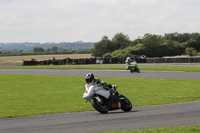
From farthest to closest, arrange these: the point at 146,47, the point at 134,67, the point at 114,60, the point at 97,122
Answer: the point at 146,47 → the point at 114,60 → the point at 134,67 → the point at 97,122

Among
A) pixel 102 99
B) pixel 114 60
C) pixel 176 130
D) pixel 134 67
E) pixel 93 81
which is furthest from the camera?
pixel 114 60

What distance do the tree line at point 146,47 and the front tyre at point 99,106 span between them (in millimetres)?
64393

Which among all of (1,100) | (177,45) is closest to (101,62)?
(177,45)

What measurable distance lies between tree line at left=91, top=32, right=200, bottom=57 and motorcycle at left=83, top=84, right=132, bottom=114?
63886 mm

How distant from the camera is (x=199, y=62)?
181ft

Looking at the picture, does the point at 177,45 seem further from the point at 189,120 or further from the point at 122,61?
the point at 189,120

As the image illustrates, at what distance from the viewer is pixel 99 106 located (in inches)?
485

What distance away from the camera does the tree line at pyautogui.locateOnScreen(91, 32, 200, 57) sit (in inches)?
3241

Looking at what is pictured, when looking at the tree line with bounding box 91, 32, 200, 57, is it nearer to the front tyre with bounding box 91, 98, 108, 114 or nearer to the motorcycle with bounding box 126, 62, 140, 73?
the motorcycle with bounding box 126, 62, 140, 73

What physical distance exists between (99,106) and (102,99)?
1.17 ft

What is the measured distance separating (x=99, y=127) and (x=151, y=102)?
6988 millimetres

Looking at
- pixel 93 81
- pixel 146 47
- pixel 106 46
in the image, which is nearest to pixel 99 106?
pixel 93 81

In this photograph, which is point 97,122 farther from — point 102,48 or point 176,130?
point 102,48

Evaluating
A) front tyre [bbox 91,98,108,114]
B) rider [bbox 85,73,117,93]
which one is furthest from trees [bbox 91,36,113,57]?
front tyre [bbox 91,98,108,114]
